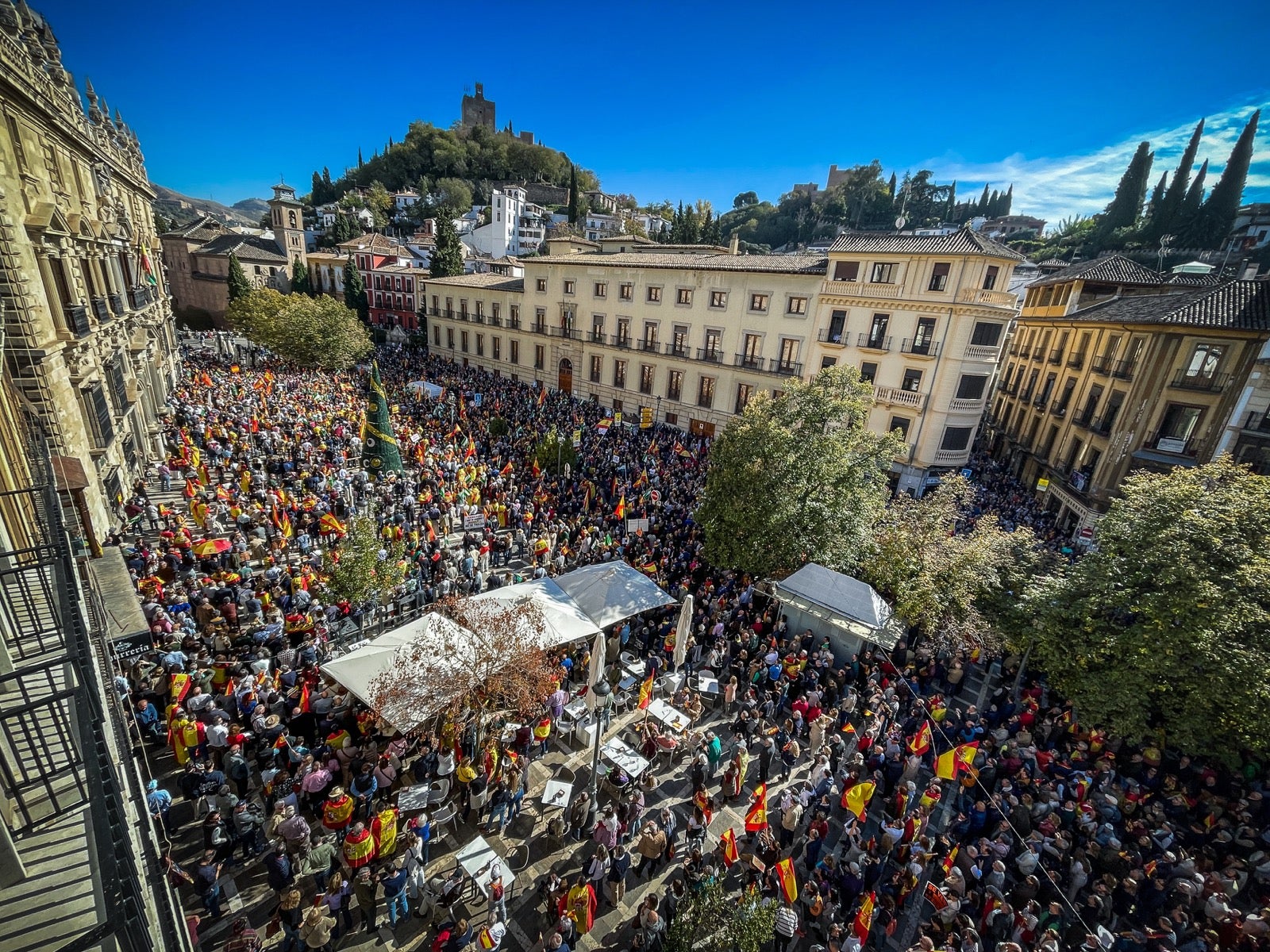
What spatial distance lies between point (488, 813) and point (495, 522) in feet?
36.7

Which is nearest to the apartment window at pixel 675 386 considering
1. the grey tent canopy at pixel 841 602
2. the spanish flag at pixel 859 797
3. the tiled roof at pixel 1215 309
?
the tiled roof at pixel 1215 309

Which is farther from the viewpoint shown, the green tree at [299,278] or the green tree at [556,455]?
the green tree at [299,278]

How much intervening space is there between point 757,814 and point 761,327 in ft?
89.2

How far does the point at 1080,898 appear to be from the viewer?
29.8ft

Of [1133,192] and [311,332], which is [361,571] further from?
[1133,192]

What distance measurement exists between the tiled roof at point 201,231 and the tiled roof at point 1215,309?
8550cm

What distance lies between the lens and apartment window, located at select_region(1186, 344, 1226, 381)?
71.8 feet

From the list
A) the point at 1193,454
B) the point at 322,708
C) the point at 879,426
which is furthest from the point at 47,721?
the point at 1193,454

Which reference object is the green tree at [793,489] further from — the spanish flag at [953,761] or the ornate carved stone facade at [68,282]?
the ornate carved stone facade at [68,282]

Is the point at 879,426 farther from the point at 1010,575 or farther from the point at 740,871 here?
the point at 740,871

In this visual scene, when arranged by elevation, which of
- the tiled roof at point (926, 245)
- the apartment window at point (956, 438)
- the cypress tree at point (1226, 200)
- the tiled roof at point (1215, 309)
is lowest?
the apartment window at point (956, 438)

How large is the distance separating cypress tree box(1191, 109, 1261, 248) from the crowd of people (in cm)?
5889

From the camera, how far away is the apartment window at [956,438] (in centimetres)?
2783

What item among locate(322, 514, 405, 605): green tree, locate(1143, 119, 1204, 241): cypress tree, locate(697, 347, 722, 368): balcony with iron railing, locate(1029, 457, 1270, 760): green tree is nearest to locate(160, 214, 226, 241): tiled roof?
locate(697, 347, 722, 368): balcony with iron railing
